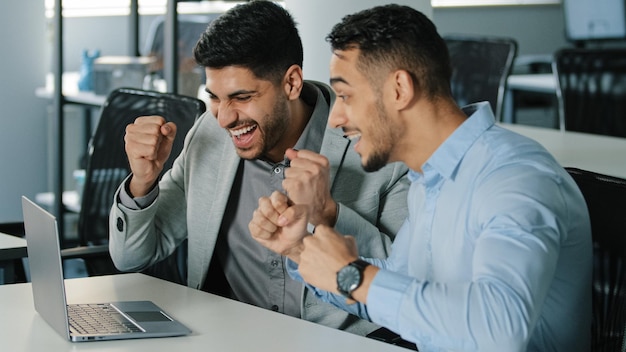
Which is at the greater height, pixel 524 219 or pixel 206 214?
pixel 524 219

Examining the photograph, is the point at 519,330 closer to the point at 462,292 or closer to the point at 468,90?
the point at 462,292

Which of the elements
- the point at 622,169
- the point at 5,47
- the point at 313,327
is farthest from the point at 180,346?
the point at 5,47

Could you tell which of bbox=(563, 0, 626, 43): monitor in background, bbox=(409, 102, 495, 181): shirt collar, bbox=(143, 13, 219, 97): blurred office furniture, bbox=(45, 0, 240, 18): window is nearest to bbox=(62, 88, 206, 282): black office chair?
bbox=(409, 102, 495, 181): shirt collar

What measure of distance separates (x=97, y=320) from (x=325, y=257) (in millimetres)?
519

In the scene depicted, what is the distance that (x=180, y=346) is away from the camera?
5.69 feet

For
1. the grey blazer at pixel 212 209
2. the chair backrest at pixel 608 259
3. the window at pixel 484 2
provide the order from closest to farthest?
the chair backrest at pixel 608 259, the grey blazer at pixel 212 209, the window at pixel 484 2

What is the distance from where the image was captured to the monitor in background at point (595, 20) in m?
6.62

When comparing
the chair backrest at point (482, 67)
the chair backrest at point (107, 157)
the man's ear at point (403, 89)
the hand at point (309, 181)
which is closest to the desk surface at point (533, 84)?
the chair backrest at point (482, 67)

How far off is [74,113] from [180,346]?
4299mm

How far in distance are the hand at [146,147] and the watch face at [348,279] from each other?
0.83m

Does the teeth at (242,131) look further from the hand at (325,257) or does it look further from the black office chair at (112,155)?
the hand at (325,257)

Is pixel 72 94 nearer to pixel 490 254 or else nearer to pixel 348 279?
pixel 348 279

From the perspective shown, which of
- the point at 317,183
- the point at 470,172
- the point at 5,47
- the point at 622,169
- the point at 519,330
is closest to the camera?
the point at 519,330

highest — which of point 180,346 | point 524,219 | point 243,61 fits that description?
point 243,61
